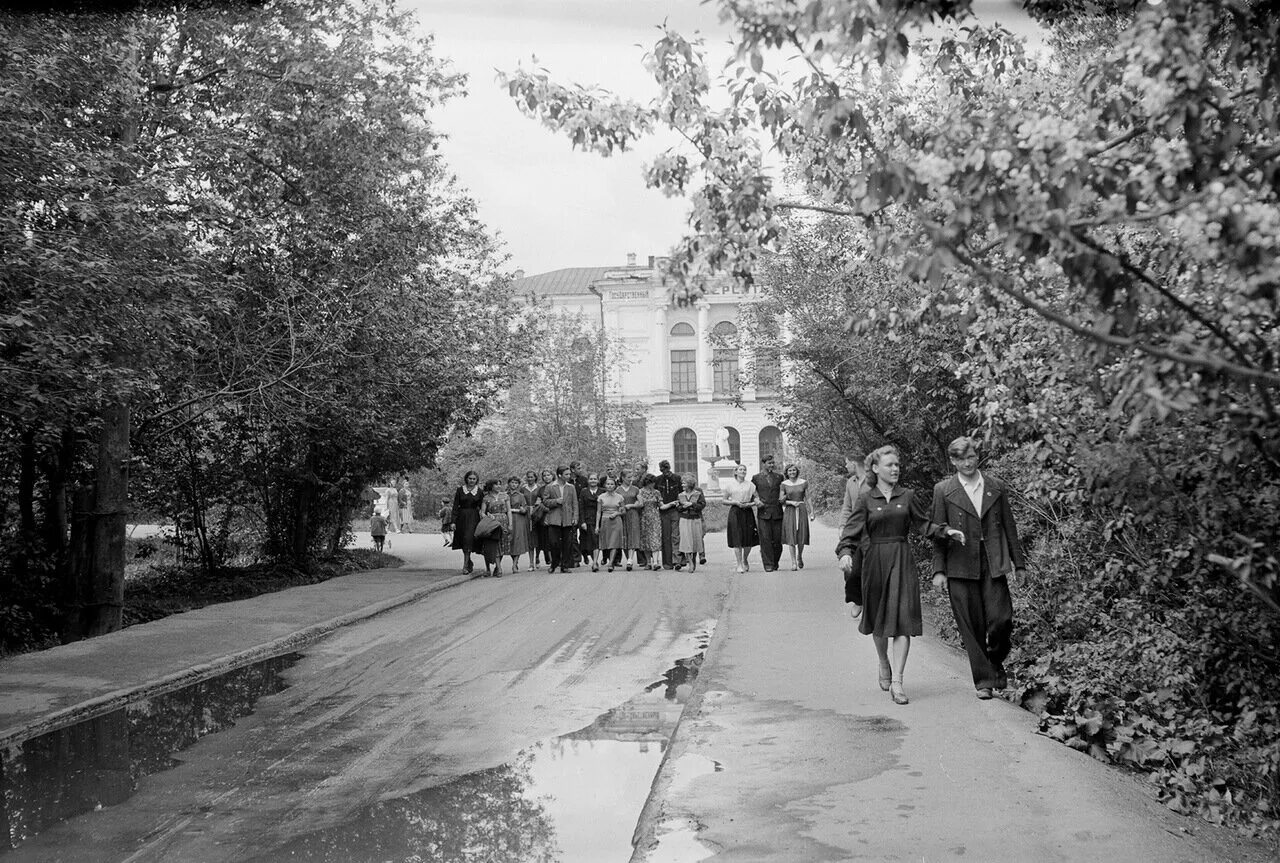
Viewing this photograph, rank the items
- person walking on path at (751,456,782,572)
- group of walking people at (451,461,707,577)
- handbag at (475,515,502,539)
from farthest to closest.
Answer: group of walking people at (451,461,707,577), handbag at (475,515,502,539), person walking on path at (751,456,782,572)

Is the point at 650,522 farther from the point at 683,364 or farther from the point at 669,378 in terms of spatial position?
the point at 683,364

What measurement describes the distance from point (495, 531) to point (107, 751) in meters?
14.5

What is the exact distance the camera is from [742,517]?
22.7 metres

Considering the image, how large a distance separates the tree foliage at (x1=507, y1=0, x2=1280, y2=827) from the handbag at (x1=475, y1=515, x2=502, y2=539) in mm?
13678

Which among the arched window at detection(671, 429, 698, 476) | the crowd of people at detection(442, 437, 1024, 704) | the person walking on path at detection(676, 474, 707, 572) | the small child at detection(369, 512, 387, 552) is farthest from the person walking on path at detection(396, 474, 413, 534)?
the arched window at detection(671, 429, 698, 476)

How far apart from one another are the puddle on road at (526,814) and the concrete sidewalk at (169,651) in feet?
12.5

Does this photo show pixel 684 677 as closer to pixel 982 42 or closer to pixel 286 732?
pixel 286 732

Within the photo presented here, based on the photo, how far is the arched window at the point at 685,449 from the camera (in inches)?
3324

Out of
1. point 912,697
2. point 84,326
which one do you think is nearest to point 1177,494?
point 912,697

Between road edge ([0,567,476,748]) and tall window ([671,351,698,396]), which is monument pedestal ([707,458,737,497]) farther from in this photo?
road edge ([0,567,476,748])

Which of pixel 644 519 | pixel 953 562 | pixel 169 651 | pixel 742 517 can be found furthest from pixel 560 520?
pixel 953 562

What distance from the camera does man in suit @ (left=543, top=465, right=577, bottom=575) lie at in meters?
23.3

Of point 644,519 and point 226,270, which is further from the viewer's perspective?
point 644,519

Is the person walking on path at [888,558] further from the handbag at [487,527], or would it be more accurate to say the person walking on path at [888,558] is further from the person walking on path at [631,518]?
the person walking on path at [631,518]
